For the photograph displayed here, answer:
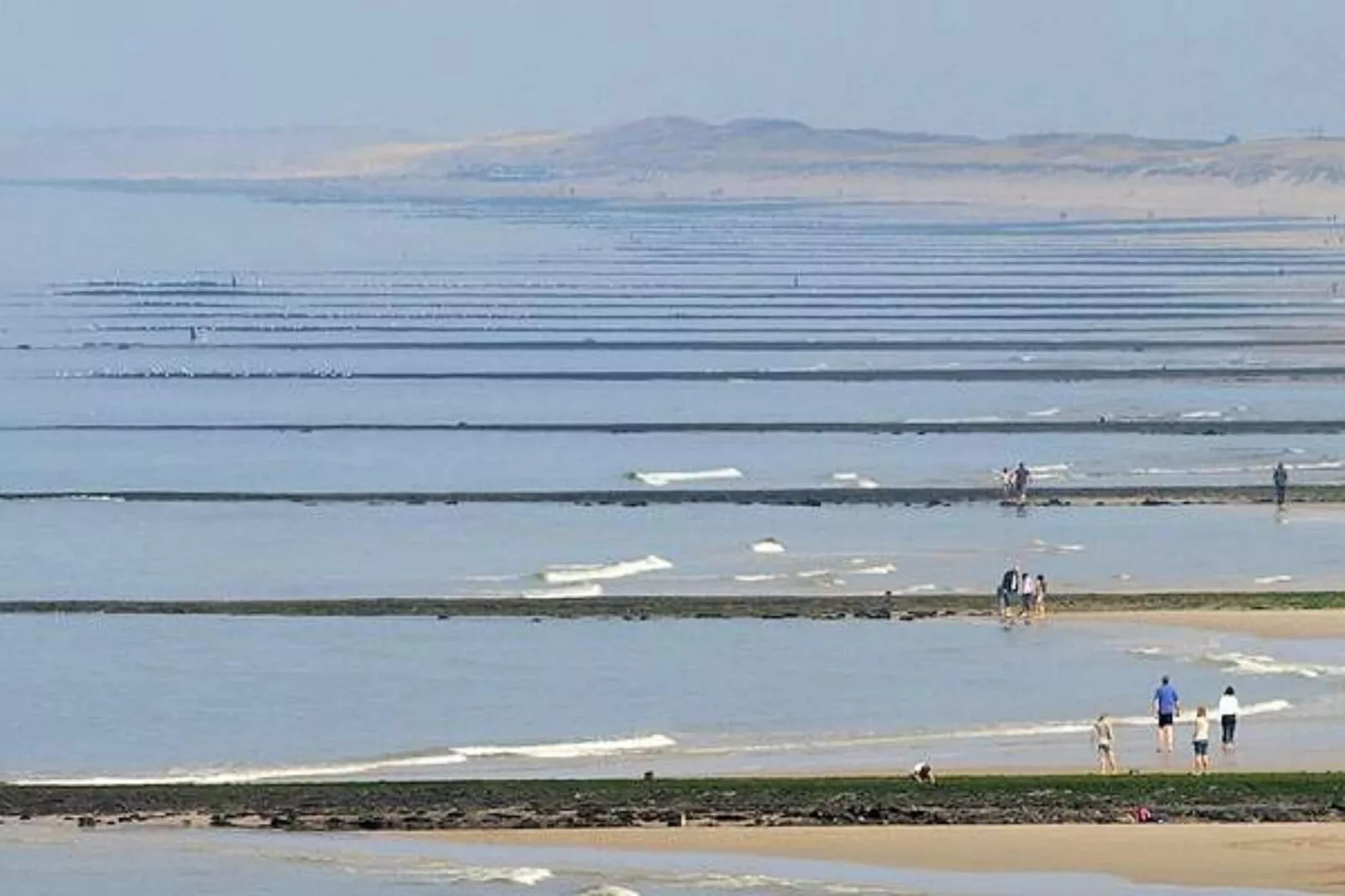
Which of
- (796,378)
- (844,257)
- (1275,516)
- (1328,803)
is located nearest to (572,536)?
(1275,516)

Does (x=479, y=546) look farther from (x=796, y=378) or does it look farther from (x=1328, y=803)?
(x=796, y=378)

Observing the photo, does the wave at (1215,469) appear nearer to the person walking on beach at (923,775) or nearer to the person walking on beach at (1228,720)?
the person walking on beach at (1228,720)

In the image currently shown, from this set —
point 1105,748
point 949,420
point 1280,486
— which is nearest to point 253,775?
point 1105,748

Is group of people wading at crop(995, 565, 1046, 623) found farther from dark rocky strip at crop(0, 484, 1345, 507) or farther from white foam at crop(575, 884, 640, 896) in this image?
white foam at crop(575, 884, 640, 896)

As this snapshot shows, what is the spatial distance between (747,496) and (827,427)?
1223cm

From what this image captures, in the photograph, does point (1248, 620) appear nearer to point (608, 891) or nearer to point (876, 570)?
point (876, 570)

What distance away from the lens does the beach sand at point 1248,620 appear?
3756cm

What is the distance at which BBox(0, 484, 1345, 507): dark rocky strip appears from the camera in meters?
51.3

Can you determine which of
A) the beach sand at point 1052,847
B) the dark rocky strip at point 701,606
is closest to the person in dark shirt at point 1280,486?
the dark rocky strip at point 701,606

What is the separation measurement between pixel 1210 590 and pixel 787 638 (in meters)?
5.72

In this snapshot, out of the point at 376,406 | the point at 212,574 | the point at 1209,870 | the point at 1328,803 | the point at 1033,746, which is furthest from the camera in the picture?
the point at 376,406

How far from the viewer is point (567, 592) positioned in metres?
42.3

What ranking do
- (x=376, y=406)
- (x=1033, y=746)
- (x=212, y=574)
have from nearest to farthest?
(x=1033, y=746)
(x=212, y=574)
(x=376, y=406)

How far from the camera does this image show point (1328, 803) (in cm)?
2645
